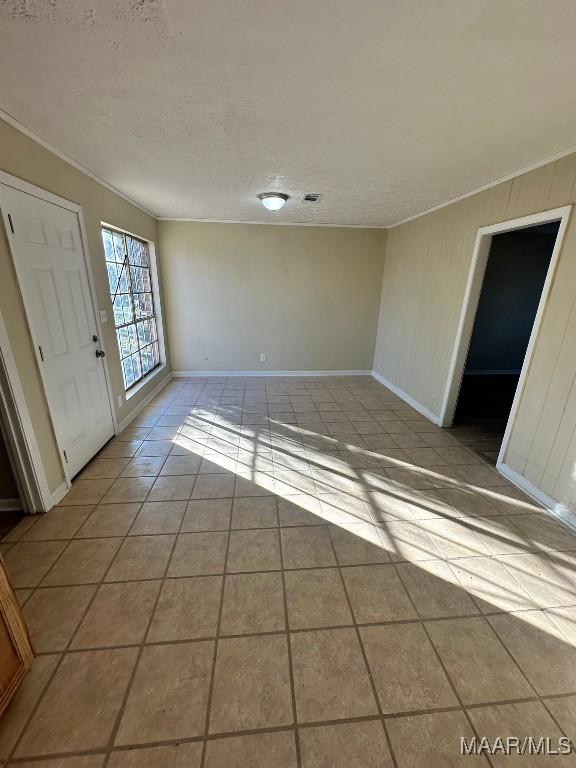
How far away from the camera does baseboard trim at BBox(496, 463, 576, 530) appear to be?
210 cm

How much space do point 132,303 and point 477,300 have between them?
3.94 m

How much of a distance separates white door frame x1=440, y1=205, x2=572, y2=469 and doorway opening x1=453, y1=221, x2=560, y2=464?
3.75ft

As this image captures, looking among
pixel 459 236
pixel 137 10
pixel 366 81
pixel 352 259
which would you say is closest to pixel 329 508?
pixel 366 81

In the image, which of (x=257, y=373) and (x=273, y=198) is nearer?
(x=273, y=198)

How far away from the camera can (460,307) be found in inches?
125

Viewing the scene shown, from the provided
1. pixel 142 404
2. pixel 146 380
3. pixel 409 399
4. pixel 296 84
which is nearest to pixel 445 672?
pixel 296 84

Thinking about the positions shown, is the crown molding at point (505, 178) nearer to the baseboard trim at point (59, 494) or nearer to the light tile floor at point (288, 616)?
the light tile floor at point (288, 616)

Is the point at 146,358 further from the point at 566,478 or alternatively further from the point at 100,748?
the point at 566,478

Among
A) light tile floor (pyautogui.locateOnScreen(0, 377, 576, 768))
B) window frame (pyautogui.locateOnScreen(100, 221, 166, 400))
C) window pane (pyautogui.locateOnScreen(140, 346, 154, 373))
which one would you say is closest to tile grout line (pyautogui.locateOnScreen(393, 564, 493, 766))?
light tile floor (pyautogui.locateOnScreen(0, 377, 576, 768))

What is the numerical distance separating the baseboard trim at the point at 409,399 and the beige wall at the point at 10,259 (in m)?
3.52

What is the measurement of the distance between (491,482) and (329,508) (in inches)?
55.3

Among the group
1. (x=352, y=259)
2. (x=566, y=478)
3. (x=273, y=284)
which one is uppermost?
(x=352, y=259)

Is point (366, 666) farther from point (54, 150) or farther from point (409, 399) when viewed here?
point (54, 150)

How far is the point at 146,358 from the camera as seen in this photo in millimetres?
4410
